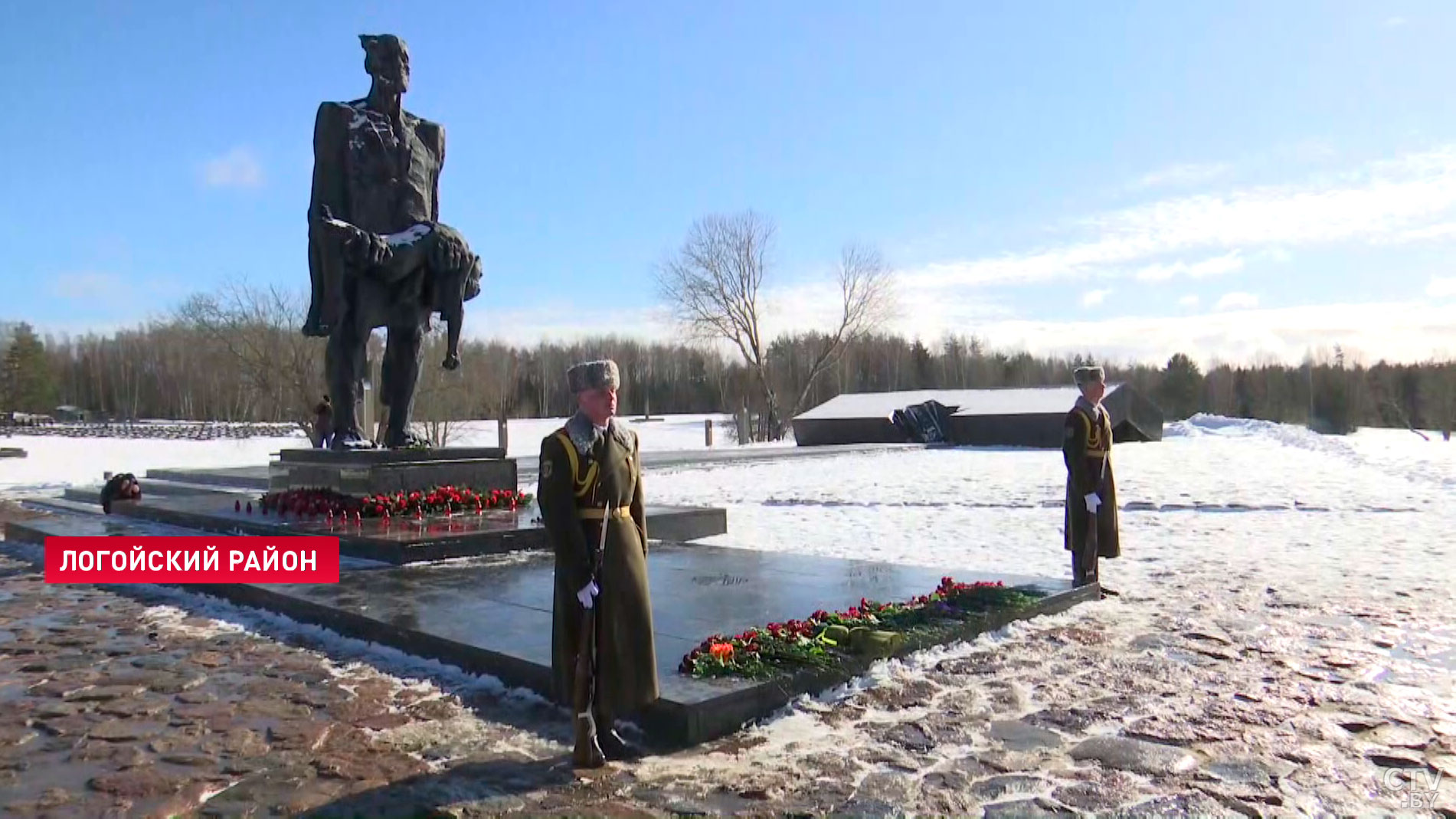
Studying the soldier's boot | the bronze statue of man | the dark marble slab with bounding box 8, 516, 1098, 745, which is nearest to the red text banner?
the dark marble slab with bounding box 8, 516, 1098, 745

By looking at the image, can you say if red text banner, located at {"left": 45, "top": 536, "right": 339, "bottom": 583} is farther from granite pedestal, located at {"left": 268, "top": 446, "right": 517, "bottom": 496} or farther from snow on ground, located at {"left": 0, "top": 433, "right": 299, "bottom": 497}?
snow on ground, located at {"left": 0, "top": 433, "right": 299, "bottom": 497}

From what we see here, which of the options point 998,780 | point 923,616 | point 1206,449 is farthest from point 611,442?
point 1206,449

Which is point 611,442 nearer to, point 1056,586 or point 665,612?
point 665,612

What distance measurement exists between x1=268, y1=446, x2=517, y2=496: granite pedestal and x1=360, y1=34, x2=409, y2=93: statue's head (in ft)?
12.5

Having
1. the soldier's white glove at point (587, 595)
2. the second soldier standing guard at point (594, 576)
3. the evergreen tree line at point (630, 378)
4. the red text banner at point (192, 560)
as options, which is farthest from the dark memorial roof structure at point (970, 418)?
the soldier's white glove at point (587, 595)

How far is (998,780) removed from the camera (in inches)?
132

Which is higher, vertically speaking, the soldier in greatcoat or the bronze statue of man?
the bronze statue of man

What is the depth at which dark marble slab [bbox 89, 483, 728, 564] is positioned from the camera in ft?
24.2

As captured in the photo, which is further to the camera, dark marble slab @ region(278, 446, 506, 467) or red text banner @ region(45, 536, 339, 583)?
dark marble slab @ region(278, 446, 506, 467)

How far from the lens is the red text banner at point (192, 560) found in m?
7.12

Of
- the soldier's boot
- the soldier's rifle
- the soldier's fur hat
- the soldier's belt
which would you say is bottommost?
the soldier's boot

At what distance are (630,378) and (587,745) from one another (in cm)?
8001

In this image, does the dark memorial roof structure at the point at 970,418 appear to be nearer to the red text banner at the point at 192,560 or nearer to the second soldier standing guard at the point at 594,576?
the red text banner at the point at 192,560

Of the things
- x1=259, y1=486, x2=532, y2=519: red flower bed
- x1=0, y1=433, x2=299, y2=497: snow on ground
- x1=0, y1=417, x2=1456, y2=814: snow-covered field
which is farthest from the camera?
x1=0, y1=433, x2=299, y2=497: snow on ground
